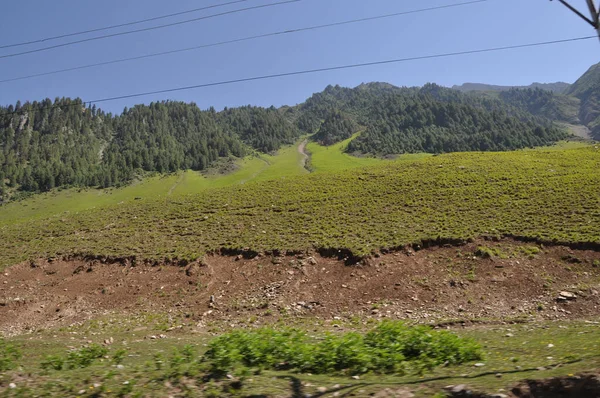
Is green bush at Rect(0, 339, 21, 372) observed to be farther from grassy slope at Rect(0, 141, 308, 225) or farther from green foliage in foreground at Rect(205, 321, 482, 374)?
grassy slope at Rect(0, 141, 308, 225)

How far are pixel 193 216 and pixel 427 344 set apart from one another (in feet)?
98.1

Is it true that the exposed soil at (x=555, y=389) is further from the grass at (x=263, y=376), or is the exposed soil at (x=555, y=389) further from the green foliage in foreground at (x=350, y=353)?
the green foliage in foreground at (x=350, y=353)

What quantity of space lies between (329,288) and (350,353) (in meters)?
11.9

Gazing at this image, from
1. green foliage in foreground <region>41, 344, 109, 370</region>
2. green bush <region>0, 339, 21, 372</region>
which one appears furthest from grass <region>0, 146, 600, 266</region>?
green foliage in foreground <region>41, 344, 109, 370</region>

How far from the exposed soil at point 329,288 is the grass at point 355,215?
5.64 feet

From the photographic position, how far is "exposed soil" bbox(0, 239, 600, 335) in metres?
17.2

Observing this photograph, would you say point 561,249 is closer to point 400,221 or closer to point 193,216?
point 400,221

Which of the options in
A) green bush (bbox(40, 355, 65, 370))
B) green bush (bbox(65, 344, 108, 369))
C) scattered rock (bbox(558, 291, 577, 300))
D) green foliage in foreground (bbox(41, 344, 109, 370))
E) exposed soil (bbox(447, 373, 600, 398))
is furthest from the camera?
scattered rock (bbox(558, 291, 577, 300))

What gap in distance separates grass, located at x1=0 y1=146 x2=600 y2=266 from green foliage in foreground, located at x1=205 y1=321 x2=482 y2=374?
13.6 metres

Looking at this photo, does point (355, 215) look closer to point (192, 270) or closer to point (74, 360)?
point (192, 270)

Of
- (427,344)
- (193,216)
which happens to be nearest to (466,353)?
(427,344)

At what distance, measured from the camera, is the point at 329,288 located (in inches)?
793

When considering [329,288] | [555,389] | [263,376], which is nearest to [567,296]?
[329,288]

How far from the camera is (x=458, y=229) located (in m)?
24.9
